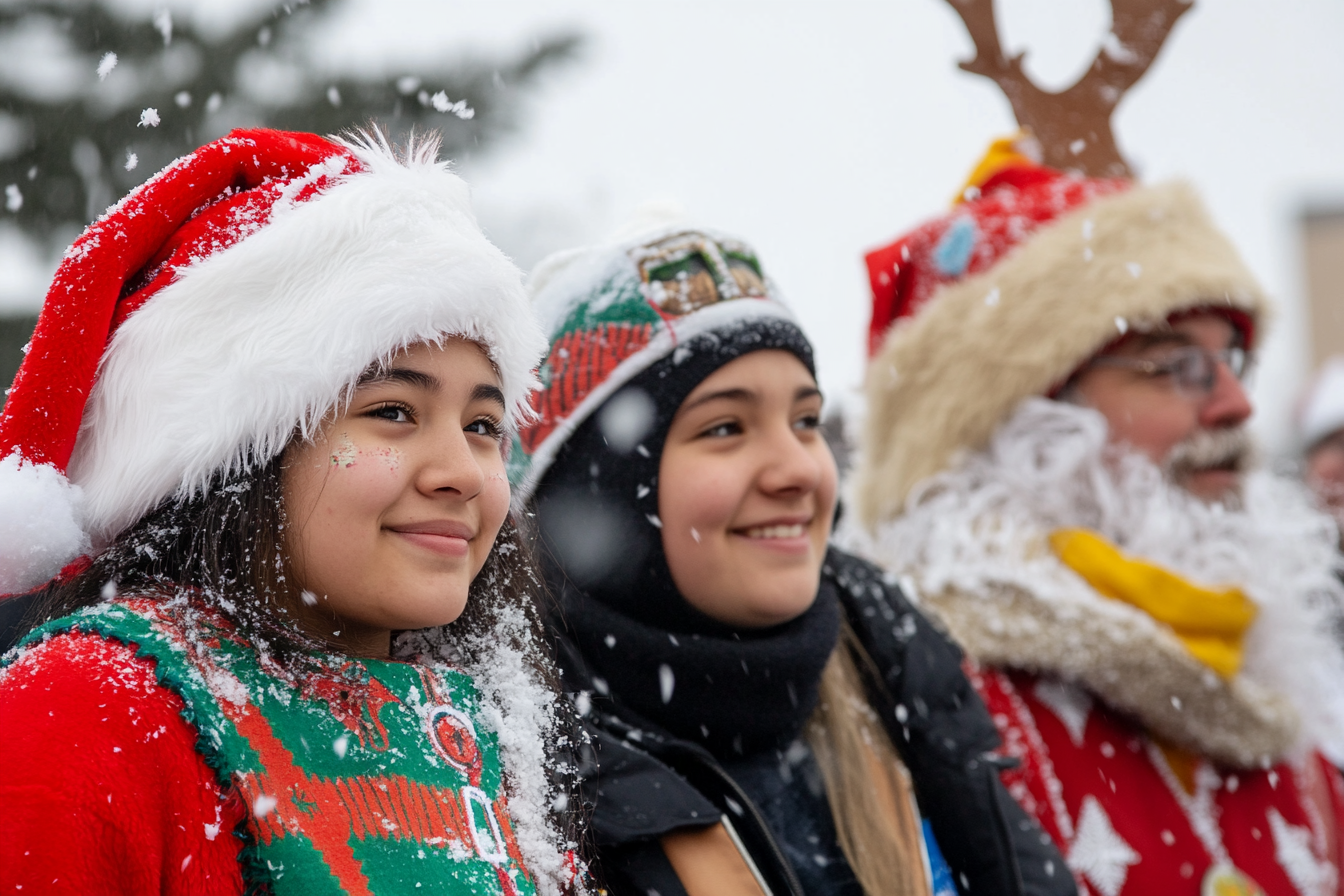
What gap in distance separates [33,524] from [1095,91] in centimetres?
369

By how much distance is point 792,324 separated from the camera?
2.57 m

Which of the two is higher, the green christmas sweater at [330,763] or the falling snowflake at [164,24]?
A: the falling snowflake at [164,24]

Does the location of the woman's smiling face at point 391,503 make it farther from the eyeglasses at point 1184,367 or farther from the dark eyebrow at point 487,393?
the eyeglasses at point 1184,367

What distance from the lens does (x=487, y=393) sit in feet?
5.88

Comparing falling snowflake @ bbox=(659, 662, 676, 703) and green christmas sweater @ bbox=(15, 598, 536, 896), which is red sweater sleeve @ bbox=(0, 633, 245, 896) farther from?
falling snowflake @ bbox=(659, 662, 676, 703)

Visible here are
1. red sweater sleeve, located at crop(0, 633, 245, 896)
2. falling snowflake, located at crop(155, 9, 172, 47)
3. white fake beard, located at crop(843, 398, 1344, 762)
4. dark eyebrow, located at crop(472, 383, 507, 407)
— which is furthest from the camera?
falling snowflake, located at crop(155, 9, 172, 47)

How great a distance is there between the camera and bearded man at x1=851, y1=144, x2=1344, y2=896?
119 inches

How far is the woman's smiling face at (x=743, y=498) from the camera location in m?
2.38

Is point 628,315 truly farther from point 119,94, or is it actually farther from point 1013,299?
point 119,94

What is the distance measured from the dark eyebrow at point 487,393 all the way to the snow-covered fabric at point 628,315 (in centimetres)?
60

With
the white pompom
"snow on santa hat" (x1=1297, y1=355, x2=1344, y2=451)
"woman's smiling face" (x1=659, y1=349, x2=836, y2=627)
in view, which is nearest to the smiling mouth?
A: "woman's smiling face" (x1=659, y1=349, x2=836, y2=627)

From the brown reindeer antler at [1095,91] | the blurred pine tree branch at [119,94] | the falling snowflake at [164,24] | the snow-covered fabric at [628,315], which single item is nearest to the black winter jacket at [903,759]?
the snow-covered fabric at [628,315]

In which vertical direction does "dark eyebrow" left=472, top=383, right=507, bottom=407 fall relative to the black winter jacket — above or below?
above

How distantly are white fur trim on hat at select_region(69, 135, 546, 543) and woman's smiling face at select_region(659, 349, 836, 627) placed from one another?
0.79m
